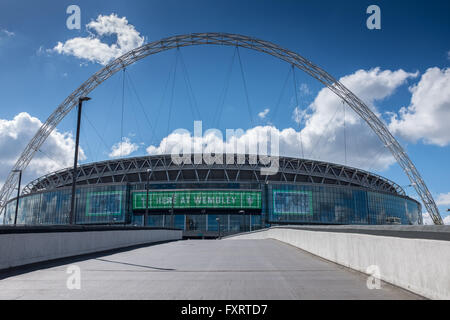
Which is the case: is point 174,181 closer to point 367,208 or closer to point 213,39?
point 213,39

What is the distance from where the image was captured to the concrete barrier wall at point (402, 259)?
599cm

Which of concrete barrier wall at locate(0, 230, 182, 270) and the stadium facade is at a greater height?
the stadium facade

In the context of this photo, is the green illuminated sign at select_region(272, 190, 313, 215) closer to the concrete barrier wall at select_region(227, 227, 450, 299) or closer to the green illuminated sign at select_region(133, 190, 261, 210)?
the green illuminated sign at select_region(133, 190, 261, 210)

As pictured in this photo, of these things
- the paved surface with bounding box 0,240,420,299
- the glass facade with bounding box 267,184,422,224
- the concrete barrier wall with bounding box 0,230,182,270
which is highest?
the glass facade with bounding box 267,184,422,224

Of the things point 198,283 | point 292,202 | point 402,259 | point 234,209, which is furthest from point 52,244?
point 292,202

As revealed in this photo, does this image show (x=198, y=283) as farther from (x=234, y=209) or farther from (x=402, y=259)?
(x=234, y=209)

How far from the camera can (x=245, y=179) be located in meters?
102

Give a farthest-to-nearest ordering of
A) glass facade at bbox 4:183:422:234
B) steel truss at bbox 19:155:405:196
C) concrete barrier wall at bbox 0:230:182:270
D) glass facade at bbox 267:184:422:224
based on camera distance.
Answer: steel truss at bbox 19:155:405:196 → glass facade at bbox 4:183:422:234 → glass facade at bbox 267:184:422:224 → concrete barrier wall at bbox 0:230:182:270

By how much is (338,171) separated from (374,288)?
106 meters

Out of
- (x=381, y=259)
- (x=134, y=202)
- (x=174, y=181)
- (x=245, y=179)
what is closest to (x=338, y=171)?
(x=245, y=179)

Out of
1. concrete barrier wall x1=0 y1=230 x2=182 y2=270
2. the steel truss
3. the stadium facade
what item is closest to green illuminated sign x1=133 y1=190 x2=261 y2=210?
the stadium facade

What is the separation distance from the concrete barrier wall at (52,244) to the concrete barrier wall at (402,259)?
9.96m

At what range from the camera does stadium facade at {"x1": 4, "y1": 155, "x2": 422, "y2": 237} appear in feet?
306

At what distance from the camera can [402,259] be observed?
7453 millimetres
